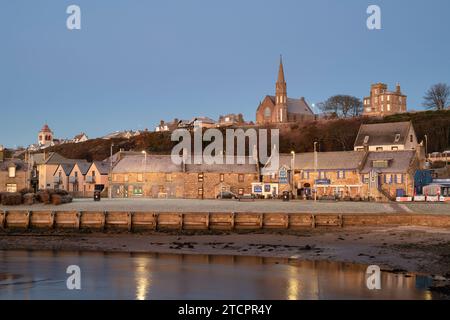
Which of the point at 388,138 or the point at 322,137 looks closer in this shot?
the point at 388,138

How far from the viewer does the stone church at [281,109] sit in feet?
543

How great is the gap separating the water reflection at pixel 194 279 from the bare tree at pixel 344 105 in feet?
490

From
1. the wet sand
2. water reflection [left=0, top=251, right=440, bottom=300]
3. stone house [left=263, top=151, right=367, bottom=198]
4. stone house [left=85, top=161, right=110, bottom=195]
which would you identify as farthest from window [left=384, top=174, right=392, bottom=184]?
water reflection [left=0, top=251, right=440, bottom=300]

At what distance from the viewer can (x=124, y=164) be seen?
289 ft

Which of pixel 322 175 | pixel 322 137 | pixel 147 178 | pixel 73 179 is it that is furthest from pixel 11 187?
pixel 322 137

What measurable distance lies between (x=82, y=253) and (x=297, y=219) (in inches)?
609

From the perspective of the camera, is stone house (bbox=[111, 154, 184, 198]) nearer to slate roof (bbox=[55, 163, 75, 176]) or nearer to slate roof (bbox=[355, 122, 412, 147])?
slate roof (bbox=[55, 163, 75, 176])

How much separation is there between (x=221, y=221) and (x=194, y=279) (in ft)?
53.2

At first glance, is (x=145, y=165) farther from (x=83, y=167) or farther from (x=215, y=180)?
(x=83, y=167)

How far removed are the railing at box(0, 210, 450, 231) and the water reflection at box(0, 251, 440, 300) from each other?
9.63 metres

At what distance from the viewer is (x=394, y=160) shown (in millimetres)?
75938

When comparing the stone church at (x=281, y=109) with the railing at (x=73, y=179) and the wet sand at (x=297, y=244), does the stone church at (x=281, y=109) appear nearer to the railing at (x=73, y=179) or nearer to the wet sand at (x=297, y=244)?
the railing at (x=73, y=179)
